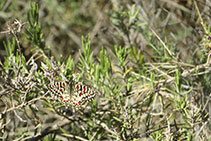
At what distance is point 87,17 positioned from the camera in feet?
9.55

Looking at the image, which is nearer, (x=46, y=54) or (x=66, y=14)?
(x=46, y=54)

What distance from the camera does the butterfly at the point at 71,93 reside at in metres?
0.73

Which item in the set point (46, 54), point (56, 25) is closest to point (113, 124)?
point (46, 54)

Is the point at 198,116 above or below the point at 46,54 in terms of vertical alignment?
below

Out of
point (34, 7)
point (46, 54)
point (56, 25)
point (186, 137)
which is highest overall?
point (56, 25)

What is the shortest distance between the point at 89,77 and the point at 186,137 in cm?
35

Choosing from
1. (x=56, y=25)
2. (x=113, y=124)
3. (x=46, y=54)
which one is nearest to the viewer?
(x=113, y=124)

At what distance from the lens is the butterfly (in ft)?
2.39

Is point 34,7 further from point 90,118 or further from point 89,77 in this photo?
point 90,118

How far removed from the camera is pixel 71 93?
0.78 meters

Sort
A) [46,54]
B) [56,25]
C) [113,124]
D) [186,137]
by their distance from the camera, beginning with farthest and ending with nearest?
[56,25] → [46,54] → [113,124] → [186,137]

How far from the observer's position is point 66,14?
284 centimetres

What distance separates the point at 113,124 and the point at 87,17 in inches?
87.3

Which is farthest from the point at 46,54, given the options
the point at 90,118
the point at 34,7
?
the point at 90,118
